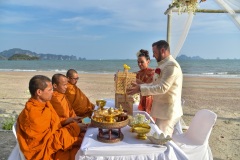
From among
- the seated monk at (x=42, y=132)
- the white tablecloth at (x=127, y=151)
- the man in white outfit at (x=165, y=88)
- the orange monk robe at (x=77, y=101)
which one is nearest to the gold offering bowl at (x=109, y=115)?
the white tablecloth at (x=127, y=151)

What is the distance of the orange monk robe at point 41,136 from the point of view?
2.93 m

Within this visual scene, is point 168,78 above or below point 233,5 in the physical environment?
below

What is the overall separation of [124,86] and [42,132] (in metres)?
1.38

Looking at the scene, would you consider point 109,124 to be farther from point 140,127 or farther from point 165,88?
point 165,88

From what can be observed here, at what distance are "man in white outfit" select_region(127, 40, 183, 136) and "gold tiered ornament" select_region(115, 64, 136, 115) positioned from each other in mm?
102

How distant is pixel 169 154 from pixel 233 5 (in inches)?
98.4

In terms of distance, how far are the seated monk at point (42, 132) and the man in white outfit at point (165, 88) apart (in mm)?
1167

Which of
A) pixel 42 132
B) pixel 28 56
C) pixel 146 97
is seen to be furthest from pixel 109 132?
pixel 28 56

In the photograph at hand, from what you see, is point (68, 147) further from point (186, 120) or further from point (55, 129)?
point (186, 120)

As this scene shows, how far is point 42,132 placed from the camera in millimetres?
2973

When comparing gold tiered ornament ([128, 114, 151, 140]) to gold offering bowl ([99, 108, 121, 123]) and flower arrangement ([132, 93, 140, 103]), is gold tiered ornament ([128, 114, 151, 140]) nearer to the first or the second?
gold offering bowl ([99, 108, 121, 123])

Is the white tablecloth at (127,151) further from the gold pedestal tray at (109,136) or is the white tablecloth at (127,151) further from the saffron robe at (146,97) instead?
the saffron robe at (146,97)

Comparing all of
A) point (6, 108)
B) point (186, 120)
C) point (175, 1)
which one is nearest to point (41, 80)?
point (175, 1)

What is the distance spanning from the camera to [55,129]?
3.12 meters
